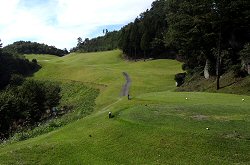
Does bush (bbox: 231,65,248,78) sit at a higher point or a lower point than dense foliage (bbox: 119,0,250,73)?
lower

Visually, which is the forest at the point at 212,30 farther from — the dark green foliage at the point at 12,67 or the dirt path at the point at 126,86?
the dark green foliage at the point at 12,67

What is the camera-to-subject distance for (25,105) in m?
48.6

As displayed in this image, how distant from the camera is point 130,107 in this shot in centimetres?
2698

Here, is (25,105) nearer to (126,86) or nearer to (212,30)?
(126,86)

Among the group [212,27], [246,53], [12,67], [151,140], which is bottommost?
[12,67]

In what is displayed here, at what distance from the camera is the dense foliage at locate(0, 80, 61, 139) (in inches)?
1736

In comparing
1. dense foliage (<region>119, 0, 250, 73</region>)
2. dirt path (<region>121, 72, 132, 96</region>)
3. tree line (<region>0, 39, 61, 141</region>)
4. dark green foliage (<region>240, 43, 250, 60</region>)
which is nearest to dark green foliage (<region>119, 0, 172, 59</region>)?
dirt path (<region>121, 72, 132, 96</region>)

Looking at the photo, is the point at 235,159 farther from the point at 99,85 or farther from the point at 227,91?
the point at 99,85

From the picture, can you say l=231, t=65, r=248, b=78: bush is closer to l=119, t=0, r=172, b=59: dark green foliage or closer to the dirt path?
the dirt path

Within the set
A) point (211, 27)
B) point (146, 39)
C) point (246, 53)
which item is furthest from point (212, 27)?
point (146, 39)

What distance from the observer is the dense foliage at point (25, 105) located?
44.1 meters

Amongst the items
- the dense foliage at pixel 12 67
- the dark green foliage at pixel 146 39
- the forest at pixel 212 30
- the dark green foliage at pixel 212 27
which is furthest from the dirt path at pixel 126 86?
the dark green foliage at pixel 146 39

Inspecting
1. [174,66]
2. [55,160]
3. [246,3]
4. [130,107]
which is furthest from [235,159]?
[174,66]

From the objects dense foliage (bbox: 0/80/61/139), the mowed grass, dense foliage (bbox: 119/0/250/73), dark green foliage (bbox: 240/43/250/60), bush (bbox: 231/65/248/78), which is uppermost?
dense foliage (bbox: 119/0/250/73)
